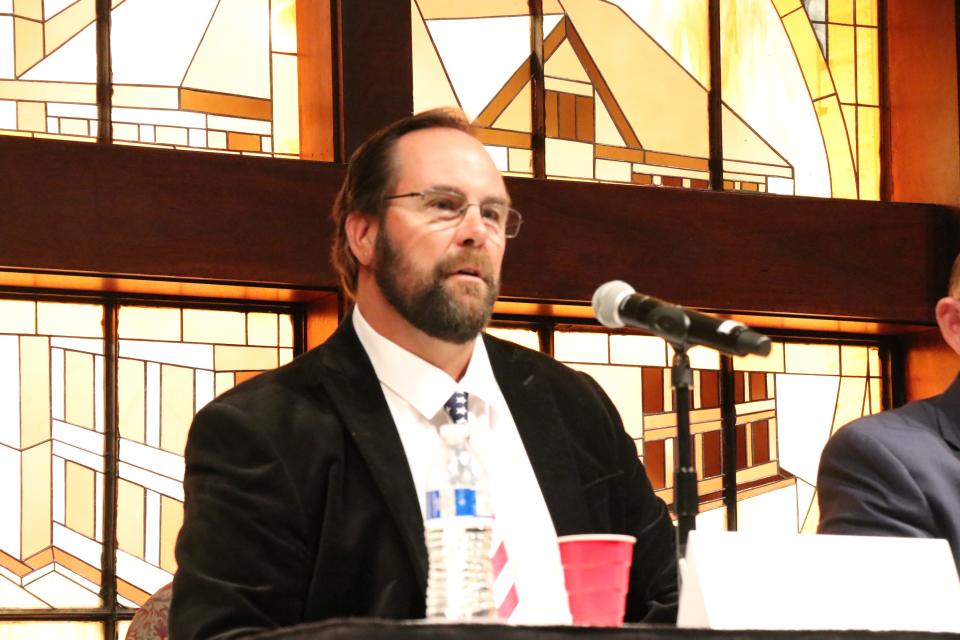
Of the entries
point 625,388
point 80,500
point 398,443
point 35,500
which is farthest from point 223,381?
point 398,443

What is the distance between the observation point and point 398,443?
2.32 metres

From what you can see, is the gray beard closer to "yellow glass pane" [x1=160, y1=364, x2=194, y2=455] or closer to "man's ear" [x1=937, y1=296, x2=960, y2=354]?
"man's ear" [x1=937, y1=296, x2=960, y2=354]

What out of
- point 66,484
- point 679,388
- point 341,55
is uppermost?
point 341,55

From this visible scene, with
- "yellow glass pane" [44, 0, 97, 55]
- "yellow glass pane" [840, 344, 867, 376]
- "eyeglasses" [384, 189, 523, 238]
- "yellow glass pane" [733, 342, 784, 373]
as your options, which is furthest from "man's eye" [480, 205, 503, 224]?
"yellow glass pane" [840, 344, 867, 376]

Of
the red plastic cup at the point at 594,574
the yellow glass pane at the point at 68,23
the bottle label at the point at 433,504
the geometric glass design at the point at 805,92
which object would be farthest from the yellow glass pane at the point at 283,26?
the red plastic cup at the point at 594,574

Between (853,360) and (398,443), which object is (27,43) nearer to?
(398,443)

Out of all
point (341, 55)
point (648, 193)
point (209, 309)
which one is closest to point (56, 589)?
point (209, 309)

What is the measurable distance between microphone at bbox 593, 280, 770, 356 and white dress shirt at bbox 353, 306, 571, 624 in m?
0.46

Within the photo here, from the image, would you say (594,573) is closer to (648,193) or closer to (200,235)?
(200,235)

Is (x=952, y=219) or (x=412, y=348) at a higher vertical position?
(x=952, y=219)

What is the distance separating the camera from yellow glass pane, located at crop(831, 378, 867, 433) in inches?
215

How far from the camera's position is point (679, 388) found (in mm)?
1886

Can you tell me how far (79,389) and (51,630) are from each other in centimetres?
69

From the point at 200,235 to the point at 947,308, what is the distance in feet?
7.29
